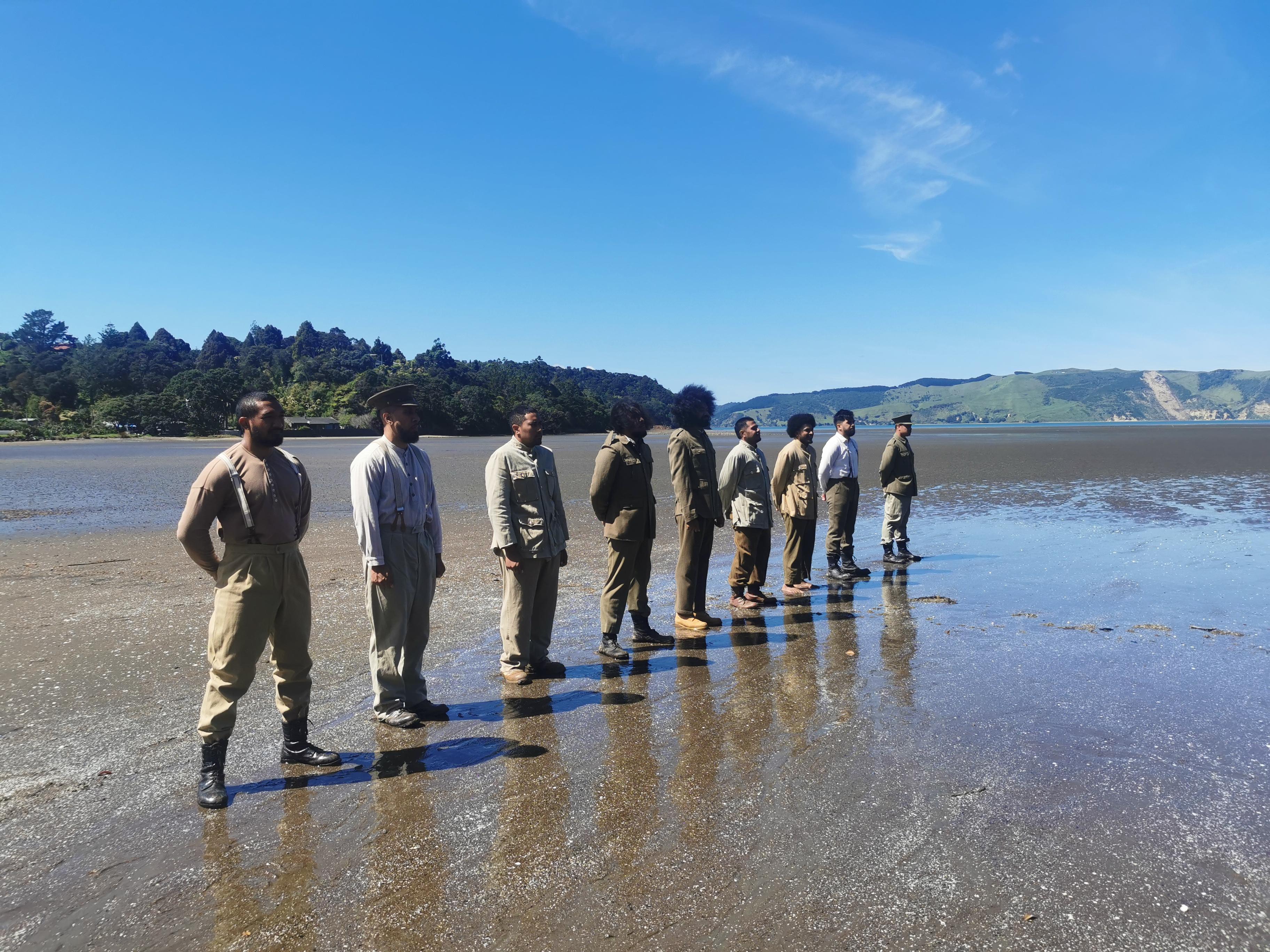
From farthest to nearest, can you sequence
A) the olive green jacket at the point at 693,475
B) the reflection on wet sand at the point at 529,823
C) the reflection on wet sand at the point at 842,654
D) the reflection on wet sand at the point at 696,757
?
the olive green jacket at the point at 693,475 < the reflection on wet sand at the point at 842,654 < the reflection on wet sand at the point at 696,757 < the reflection on wet sand at the point at 529,823

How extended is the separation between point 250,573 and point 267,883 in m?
1.65

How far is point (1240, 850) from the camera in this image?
3.48 meters

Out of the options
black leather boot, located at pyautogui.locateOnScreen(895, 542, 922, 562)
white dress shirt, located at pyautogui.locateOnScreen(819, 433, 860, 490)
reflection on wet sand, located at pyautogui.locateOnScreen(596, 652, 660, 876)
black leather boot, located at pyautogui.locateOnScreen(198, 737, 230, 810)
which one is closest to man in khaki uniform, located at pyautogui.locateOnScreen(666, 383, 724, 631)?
→ reflection on wet sand, located at pyautogui.locateOnScreen(596, 652, 660, 876)

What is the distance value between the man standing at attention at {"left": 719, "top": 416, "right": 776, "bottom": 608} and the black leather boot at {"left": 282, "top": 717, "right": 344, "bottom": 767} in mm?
5188

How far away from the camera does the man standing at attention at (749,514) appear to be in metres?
8.78

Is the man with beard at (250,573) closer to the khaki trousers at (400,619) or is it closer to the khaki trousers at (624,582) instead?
the khaki trousers at (400,619)

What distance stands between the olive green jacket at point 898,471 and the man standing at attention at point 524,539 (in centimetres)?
703

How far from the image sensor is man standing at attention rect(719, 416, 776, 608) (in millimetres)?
8781

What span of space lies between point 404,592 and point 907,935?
363cm

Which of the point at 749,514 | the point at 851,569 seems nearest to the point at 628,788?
the point at 749,514

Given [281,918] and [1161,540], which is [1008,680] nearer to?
[281,918]

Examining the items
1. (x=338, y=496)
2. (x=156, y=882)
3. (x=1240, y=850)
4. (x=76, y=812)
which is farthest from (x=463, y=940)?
(x=338, y=496)

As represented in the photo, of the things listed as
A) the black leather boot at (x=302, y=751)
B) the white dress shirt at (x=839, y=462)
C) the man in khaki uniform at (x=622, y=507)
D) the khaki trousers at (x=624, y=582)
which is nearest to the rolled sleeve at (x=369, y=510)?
the black leather boot at (x=302, y=751)

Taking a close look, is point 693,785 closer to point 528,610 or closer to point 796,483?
point 528,610
